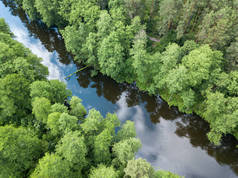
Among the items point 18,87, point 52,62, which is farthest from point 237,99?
point 52,62

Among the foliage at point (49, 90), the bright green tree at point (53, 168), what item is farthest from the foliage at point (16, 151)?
the foliage at point (49, 90)

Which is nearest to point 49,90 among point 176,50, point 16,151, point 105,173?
point 16,151

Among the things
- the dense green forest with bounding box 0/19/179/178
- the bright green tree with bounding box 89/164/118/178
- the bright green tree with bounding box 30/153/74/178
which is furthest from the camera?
the dense green forest with bounding box 0/19/179/178

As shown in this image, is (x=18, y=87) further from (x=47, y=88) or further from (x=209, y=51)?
(x=209, y=51)

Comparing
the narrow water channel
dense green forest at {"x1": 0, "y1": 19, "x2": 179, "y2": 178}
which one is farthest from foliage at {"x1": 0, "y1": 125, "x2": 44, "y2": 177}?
the narrow water channel

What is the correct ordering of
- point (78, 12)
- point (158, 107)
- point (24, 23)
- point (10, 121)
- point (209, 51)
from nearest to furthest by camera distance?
point (10, 121), point (209, 51), point (158, 107), point (78, 12), point (24, 23)

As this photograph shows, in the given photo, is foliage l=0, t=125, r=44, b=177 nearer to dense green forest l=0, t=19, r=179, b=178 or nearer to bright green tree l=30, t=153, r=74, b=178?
dense green forest l=0, t=19, r=179, b=178

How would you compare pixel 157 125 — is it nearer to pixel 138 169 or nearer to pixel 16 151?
pixel 138 169
